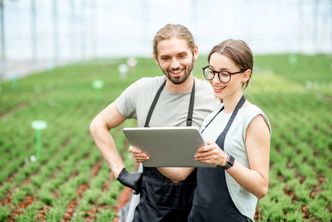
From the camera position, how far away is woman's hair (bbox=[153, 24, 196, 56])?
226 centimetres

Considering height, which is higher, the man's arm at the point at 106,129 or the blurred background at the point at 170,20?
the man's arm at the point at 106,129

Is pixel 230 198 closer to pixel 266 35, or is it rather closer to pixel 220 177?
pixel 220 177

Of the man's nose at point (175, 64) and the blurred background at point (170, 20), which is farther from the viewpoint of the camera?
the blurred background at point (170, 20)

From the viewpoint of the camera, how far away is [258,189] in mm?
1871

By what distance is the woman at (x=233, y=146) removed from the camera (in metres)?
1.86

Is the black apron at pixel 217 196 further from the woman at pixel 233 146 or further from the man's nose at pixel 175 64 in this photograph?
the man's nose at pixel 175 64

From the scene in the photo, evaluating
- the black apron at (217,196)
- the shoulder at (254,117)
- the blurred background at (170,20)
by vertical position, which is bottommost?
the blurred background at (170,20)

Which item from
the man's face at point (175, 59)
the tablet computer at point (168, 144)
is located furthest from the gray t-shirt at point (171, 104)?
the tablet computer at point (168, 144)

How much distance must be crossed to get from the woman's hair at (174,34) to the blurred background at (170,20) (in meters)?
25.4

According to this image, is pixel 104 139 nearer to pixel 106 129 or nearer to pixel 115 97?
pixel 106 129

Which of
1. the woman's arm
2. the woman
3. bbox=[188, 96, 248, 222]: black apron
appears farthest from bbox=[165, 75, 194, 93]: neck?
the woman's arm

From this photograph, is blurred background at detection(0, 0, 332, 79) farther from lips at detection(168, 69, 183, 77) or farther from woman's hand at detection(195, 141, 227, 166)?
woman's hand at detection(195, 141, 227, 166)

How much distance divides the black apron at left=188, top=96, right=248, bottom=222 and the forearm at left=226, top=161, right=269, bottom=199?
0.44 ft

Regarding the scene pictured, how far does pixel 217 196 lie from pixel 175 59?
0.68 m
